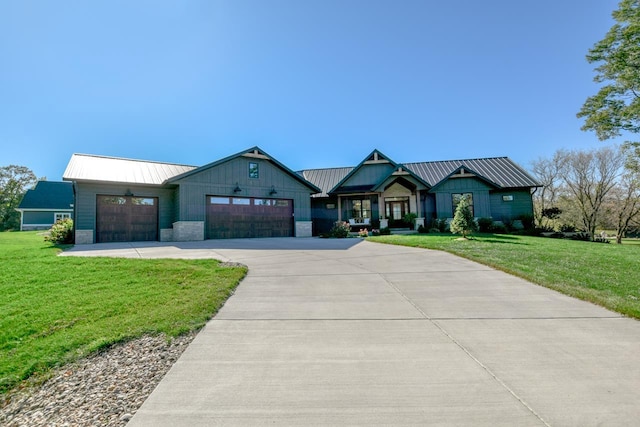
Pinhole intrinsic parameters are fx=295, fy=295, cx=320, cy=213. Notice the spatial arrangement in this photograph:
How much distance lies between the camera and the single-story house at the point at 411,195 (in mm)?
21125

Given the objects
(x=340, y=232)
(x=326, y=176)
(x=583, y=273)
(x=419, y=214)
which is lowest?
(x=583, y=273)

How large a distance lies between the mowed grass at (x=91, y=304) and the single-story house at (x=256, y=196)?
8.60 metres

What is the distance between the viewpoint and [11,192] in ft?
138

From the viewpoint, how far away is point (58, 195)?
117ft

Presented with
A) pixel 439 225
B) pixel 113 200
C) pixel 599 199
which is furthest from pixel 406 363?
pixel 599 199

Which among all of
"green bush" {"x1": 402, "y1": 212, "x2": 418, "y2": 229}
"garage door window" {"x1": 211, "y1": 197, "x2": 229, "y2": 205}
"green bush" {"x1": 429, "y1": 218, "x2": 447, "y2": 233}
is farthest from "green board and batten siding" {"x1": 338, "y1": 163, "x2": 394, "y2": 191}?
"garage door window" {"x1": 211, "y1": 197, "x2": 229, "y2": 205}

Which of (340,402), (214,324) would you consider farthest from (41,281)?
(340,402)

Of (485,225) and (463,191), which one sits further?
(463,191)

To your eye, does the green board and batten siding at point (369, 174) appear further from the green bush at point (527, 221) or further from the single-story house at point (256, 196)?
the green bush at point (527, 221)

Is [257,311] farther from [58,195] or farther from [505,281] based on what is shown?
[58,195]

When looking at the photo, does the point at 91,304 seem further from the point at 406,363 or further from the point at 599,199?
the point at 599,199

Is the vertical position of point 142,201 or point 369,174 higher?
point 369,174

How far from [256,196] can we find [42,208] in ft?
102

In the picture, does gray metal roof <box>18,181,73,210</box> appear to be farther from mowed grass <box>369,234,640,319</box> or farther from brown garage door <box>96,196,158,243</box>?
mowed grass <box>369,234,640,319</box>
